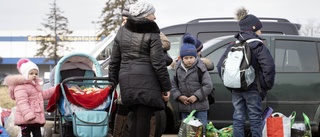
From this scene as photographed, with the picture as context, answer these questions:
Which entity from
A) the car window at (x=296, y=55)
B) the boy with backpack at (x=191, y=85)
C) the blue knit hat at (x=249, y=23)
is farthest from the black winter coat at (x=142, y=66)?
the car window at (x=296, y=55)

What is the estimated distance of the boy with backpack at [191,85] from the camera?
5777 millimetres

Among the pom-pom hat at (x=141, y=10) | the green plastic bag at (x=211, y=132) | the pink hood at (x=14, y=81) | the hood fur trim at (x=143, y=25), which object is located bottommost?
the green plastic bag at (x=211, y=132)

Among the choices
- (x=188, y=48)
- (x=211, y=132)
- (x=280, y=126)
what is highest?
(x=188, y=48)

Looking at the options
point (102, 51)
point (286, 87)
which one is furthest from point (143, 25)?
point (102, 51)

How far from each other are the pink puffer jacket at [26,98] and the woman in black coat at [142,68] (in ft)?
3.83

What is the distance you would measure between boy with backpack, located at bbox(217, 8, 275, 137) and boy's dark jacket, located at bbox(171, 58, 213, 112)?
34 centimetres

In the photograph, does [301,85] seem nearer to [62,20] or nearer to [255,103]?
[255,103]

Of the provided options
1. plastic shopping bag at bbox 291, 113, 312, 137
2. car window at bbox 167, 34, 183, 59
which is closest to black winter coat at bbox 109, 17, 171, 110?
plastic shopping bag at bbox 291, 113, 312, 137

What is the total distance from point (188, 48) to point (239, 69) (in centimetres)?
83

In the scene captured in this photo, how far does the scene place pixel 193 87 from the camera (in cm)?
585

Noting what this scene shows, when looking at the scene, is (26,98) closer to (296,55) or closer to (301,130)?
(301,130)

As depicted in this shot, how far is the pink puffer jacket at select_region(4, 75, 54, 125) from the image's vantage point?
5.02 meters

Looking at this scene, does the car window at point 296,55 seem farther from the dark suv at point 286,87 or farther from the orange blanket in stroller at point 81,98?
the orange blanket in stroller at point 81,98

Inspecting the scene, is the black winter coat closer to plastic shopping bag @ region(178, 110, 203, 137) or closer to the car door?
plastic shopping bag @ region(178, 110, 203, 137)
